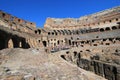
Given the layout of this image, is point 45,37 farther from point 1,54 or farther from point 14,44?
point 1,54

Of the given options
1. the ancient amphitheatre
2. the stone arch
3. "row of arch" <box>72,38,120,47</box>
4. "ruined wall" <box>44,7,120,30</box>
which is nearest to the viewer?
the ancient amphitheatre

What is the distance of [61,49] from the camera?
96.9ft

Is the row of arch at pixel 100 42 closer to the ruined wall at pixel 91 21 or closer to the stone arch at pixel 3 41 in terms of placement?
the ruined wall at pixel 91 21

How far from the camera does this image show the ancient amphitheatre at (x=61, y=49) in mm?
8875

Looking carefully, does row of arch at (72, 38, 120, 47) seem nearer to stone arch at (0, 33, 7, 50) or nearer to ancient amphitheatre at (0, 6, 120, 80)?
ancient amphitheatre at (0, 6, 120, 80)

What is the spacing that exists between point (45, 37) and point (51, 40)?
2.46 meters

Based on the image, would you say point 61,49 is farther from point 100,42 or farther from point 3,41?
point 3,41

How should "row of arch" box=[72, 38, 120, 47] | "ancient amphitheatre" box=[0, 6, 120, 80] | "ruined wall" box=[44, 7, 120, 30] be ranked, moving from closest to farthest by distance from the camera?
"ancient amphitheatre" box=[0, 6, 120, 80] < "row of arch" box=[72, 38, 120, 47] < "ruined wall" box=[44, 7, 120, 30]

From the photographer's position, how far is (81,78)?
313 inches

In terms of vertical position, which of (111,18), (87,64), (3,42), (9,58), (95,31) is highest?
(111,18)

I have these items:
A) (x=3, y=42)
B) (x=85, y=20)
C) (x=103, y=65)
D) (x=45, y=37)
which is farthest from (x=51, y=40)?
(x=103, y=65)

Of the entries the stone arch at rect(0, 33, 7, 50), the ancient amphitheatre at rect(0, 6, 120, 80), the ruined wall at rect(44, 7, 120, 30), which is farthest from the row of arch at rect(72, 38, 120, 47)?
the stone arch at rect(0, 33, 7, 50)

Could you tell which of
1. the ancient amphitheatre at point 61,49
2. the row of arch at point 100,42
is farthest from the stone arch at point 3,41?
the row of arch at point 100,42

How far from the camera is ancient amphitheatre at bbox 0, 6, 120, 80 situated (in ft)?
29.1
